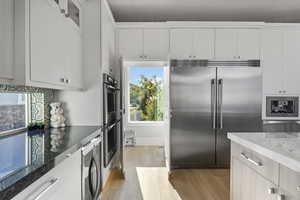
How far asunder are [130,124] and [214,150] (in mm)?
2539

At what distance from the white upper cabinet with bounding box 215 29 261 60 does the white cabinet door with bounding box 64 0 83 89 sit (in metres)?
2.35

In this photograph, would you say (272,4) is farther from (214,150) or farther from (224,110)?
(214,150)

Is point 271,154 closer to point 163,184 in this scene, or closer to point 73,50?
point 73,50

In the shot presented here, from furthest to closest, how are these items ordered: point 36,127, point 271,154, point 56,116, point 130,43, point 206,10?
point 130,43 → point 206,10 → point 56,116 → point 36,127 → point 271,154

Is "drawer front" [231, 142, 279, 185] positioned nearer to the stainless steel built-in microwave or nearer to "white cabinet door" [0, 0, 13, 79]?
"white cabinet door" [0, 0, 13, 79]

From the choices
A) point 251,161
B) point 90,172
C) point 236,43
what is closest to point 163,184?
point 90,172

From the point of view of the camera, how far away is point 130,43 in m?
4.04

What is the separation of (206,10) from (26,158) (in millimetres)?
3463

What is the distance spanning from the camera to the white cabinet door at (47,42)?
164 centimetres

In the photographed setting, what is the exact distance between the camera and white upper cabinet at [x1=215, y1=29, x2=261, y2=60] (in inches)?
159

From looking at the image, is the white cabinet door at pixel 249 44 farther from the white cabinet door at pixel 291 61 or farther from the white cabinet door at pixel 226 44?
the white cabinet door at pixel 291 61

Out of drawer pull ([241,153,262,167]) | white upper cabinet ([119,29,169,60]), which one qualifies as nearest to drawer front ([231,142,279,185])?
drawer pull ([241,153,262,167])

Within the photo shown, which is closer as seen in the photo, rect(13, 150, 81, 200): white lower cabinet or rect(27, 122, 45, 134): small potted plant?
rect(13, 150, 81, 200): white lower cabinet

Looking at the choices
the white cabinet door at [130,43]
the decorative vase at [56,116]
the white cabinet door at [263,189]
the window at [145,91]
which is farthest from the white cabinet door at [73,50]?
the window at [145,91]
